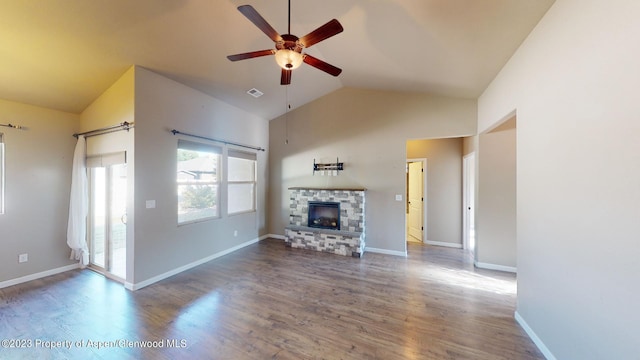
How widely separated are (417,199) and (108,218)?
20.5 ft

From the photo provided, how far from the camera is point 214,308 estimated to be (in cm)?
267

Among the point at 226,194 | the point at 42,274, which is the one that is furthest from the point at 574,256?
the point at 42,274

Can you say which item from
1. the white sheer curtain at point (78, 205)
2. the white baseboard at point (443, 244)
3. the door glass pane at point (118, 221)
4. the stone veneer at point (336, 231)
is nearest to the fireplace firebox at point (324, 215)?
the stone veneer at point (336, 231)

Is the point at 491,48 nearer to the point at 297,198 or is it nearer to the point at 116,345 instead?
the point at 297,198

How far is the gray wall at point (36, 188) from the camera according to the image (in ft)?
10.6

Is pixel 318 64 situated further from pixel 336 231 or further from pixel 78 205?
pixel 78 205

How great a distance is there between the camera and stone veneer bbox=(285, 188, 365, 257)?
4.59m

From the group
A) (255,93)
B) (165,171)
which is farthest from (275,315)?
(255,93)

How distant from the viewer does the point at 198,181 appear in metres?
4.11

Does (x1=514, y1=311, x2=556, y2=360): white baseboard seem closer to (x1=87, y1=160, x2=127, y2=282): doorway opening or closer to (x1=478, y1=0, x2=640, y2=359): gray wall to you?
(x1=478, y1=0, x2=640, y2=359): gray wall

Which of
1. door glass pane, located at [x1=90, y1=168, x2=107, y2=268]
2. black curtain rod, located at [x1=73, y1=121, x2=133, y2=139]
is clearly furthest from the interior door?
door glass pane, located at [x1=90, y1=168, x2=107, y2=268]

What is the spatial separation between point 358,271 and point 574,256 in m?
2.68

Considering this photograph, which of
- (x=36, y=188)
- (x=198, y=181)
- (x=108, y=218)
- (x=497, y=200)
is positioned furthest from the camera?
(x=198, y=181)

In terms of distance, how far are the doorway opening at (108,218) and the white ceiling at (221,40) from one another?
47.6 inches
